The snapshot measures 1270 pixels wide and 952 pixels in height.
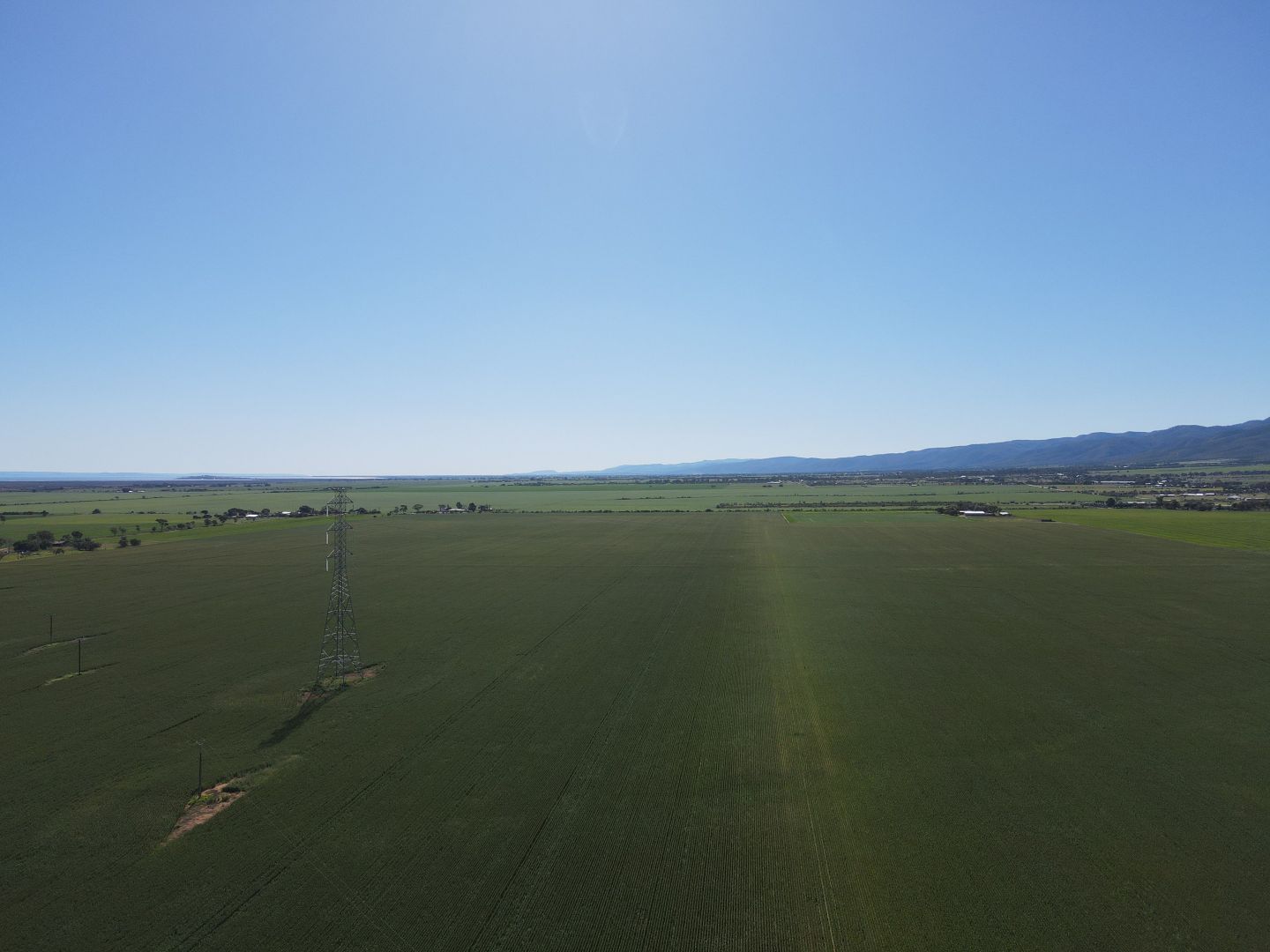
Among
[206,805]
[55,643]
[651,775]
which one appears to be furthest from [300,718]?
[55,643]

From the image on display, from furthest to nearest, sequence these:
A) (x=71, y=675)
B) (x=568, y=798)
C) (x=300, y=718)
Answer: (x=71, y=675)
(x=300, y=718)
(x=568, y=798)

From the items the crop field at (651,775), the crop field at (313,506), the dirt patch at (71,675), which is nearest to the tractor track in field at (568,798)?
the crop field at (651,775)

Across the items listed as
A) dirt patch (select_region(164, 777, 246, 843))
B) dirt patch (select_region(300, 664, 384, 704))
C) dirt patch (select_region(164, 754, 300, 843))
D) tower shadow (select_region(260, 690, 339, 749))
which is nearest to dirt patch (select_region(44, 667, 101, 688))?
dirt patch (select_region(300, 664, 384, 704))

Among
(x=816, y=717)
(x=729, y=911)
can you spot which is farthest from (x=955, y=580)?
(x=729, y=911)

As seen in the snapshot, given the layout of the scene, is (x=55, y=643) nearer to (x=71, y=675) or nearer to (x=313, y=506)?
(x=71, y=675)

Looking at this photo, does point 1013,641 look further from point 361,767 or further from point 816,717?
point 361,767

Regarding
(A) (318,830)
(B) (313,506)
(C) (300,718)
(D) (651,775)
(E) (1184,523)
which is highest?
(B) (313,506)

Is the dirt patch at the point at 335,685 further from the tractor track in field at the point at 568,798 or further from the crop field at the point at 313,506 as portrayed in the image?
the crop field at the point at 313,506
